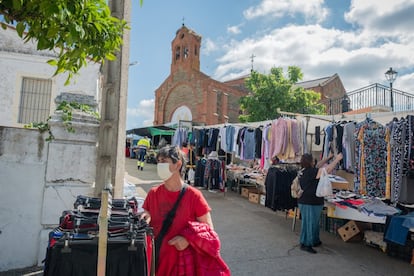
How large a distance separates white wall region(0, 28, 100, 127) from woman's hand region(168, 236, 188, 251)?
8.08m

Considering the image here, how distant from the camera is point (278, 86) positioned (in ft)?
57.6

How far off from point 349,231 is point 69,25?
5.94 meters

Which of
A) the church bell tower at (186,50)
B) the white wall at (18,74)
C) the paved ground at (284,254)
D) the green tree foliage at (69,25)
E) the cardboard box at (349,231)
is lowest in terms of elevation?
the paved ground at (284,254)

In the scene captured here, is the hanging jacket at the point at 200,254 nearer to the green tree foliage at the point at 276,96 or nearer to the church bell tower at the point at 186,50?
the green tree foliage at the point at 276,96

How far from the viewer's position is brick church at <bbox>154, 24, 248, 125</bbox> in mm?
26938

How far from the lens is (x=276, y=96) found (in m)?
17.5

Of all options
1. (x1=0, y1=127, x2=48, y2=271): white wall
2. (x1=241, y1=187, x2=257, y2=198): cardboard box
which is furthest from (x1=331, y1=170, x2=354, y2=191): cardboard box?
(x1=0, y1=127, x2=48, y2=271): white wall

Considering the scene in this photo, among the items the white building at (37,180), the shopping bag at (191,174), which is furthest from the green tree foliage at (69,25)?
the shopping bag at (191,174)

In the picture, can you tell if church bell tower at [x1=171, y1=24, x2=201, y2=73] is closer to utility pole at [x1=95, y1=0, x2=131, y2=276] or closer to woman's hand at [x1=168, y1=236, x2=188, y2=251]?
utility pole at [x1=95, y1=0, x2=131, y2=276]

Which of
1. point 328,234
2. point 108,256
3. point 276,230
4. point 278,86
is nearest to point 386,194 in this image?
point 328,234

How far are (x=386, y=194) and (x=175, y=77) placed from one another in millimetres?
27634

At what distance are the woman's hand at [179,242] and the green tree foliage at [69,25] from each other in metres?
1.49

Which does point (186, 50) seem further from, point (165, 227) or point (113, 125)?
point (165, 227)

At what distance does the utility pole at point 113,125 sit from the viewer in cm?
378
